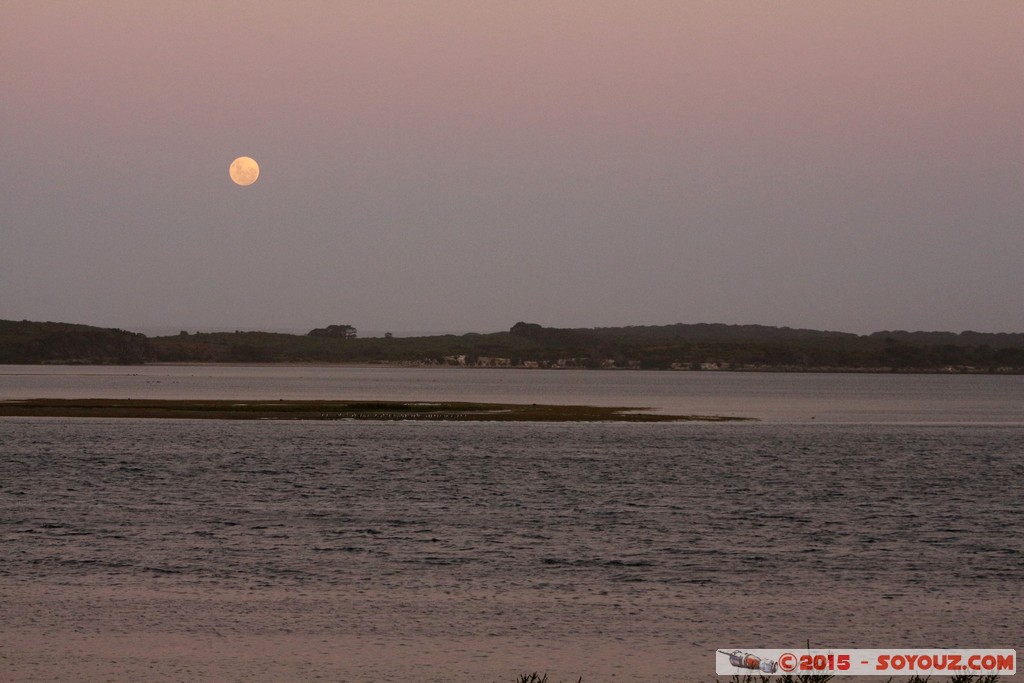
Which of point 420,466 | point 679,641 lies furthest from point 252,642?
point 420,466

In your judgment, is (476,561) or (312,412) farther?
(312,412)

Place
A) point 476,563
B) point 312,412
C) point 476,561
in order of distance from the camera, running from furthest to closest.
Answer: point 312,412 → point 476,561 → point 476,563

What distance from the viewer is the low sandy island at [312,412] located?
97.8m

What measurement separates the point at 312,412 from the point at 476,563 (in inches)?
2832

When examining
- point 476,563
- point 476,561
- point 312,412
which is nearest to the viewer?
point 476,563

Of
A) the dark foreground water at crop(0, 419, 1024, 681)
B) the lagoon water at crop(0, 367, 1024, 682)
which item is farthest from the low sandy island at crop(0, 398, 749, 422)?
the dark foreground water at crop(0, 419, 1024, 681)

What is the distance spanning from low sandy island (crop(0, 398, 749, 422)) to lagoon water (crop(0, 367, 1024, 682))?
27933 millimetres

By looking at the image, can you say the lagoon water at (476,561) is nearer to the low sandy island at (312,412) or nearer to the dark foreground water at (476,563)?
the dark foreground water at (476,563)

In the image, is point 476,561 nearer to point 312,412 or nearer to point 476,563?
point 476,563

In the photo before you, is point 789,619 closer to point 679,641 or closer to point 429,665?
→ point 679,641

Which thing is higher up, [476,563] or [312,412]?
[312,412]

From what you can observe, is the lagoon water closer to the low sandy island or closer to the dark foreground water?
the dark foreground water

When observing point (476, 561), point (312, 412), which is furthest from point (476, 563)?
point (312, 412)

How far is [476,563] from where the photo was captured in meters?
33.0
